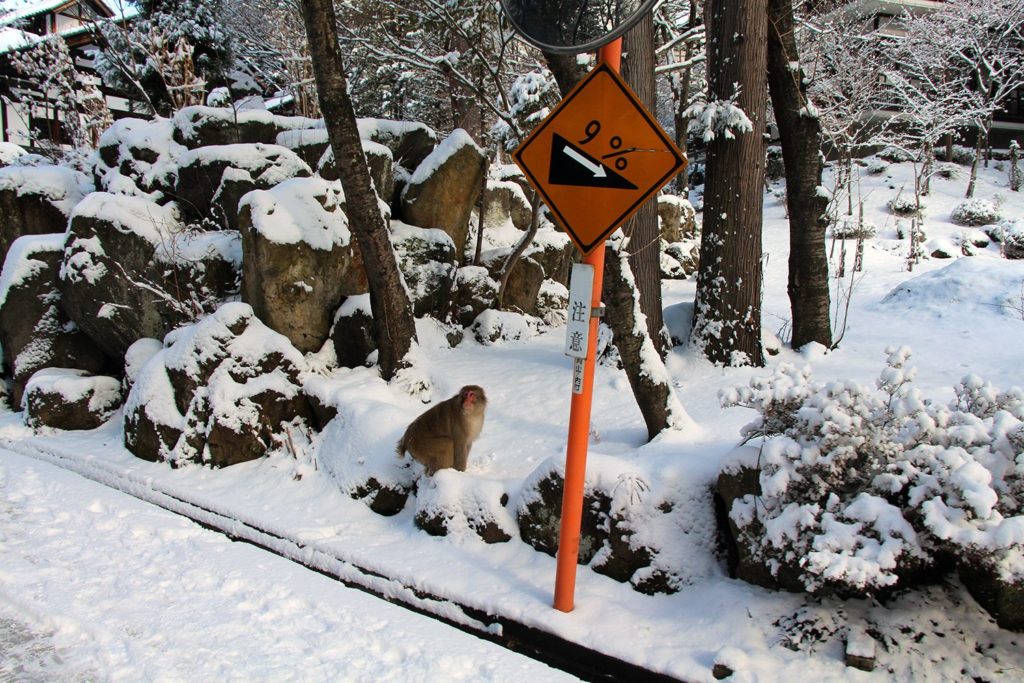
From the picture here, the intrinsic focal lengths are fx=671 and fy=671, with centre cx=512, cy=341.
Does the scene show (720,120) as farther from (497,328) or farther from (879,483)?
(879,483)

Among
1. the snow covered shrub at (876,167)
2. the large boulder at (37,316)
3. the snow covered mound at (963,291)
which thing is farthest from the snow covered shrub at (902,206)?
the large boulder at (37,316)

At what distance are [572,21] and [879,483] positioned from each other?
2.86 metres

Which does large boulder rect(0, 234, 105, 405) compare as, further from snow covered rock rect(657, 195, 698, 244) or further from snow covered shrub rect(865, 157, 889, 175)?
snow covered shrub rect(865, 157, 889, 175)

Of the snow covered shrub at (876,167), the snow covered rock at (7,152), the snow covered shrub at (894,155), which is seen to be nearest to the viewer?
the snow covered rock at (7,152)

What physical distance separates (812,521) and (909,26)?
30.8m

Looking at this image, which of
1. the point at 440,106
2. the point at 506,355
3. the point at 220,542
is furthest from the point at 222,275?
the point at 440,106

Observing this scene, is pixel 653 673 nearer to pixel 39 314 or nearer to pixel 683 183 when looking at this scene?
pixel 39 314

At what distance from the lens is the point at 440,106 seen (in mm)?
21719

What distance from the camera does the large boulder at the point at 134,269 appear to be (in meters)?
8.17

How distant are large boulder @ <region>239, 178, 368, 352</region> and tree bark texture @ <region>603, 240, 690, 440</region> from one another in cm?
355

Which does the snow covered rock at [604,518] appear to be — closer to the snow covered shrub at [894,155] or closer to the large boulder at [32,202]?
the large boulder at [32,202]

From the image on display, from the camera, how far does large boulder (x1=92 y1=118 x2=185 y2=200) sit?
9.48m

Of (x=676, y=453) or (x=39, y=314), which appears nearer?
(x=676, y=453)

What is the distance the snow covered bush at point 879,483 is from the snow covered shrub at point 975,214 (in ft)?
67.0
